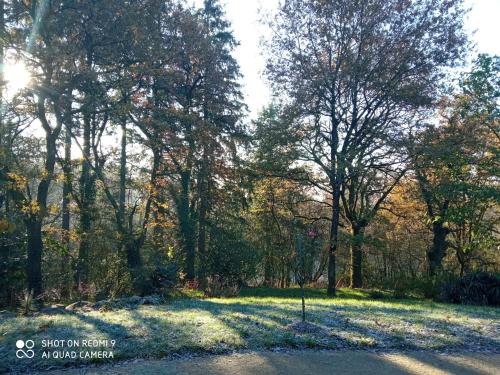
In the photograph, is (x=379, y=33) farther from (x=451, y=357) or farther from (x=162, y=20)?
(x=451, y=357)

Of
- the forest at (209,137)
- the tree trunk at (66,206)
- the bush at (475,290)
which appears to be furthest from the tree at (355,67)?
the tree trunk at (66,206)

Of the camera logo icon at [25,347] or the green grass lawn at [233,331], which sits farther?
the green grass lawn at [233,331]

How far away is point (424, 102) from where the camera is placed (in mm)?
15922

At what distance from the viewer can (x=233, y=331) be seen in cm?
611

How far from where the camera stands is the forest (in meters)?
11.9

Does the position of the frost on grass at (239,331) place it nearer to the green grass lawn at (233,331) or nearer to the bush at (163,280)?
the green grass lawn at (233,331)

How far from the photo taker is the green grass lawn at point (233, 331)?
5.36 meters

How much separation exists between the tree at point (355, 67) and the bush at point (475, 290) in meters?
5.17

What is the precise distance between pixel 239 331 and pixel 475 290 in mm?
8802

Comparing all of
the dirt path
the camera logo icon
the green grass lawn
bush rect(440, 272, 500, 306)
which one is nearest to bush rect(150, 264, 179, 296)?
the green grass lawn

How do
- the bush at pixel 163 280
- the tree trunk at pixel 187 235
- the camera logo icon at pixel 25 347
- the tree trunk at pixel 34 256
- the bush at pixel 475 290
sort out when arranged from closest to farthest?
the camera logo icon at pixel 25 347, the bush at pixel 475 290, the tree trunk at pixel 34 256, the bush at pixel 163 280, the tree trunk at pixel 187 235

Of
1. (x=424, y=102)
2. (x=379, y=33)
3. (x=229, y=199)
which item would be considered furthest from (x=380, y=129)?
(x=229, y=199)

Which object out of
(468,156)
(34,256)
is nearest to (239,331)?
(34,256)

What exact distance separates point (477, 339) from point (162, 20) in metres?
16.0
